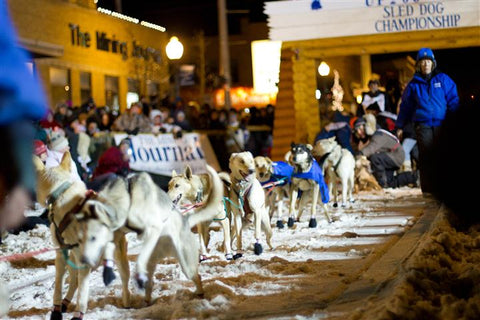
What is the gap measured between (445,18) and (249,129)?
6104 millimetres

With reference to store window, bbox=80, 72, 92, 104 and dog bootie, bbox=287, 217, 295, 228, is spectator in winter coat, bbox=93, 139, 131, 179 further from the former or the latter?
store window, bbox=80, 72, 92, 104

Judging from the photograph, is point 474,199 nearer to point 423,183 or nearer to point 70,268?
point 423,183

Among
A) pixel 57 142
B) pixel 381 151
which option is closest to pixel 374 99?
pixel 381 151

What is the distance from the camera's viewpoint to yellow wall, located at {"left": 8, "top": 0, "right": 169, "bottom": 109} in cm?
2331

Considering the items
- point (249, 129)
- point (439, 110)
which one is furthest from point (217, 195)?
point (249, 129)

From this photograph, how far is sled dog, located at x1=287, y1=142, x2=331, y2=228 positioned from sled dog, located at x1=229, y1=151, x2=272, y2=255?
2.12 metres

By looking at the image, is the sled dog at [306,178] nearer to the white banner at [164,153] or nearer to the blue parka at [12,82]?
the white banner at [164,153]

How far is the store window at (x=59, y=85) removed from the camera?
25797 mm

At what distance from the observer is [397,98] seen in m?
19.9

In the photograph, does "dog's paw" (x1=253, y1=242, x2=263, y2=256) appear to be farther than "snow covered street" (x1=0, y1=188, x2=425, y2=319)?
Yes

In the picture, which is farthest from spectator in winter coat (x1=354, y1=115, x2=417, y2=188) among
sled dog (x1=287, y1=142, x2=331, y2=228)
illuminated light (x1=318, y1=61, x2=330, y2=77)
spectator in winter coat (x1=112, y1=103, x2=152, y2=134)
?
illuminated light (x1=318, y1=61, x2=330, y2=77)

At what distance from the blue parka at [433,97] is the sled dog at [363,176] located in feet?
17.5

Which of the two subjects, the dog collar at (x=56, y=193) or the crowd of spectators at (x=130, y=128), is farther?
the crowd of spectators at (x=130, y=128)

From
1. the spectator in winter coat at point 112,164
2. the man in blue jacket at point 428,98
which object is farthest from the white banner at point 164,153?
the man in blue jacket at point 428,98
